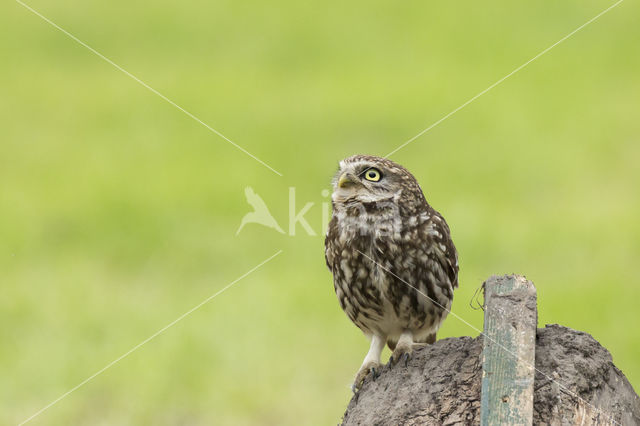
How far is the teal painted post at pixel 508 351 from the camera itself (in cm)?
378

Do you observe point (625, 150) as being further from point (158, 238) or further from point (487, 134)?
point (158, 238)

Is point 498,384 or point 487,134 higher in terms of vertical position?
point 487,134

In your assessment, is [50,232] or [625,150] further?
[625,150]

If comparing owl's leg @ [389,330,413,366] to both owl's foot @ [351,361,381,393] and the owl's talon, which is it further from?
owl's foot @ [351,361,381,393]

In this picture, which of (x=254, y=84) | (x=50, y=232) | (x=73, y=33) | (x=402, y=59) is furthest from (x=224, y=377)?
(x=73, y=33)

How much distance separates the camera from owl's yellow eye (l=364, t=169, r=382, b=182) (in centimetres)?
509

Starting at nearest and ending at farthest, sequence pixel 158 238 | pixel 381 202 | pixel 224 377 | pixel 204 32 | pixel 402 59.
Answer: pixel 381 202 < pixel 224 377 < pixel 158 238 < pixel 402 59 < pixel 204 32

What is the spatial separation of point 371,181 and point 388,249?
33cm

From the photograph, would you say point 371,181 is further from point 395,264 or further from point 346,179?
point 395,264

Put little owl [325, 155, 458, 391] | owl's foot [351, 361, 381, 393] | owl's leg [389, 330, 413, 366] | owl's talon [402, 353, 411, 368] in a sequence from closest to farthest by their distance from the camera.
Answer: owl's talon [402, 353, 411, 368], owl's leg [389, 330, 413, 366], owl's foot [351, 361, 381, 393], little owl [325, 155, 458, 391]

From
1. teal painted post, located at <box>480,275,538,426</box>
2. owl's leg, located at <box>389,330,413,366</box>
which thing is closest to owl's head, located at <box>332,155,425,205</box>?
owl's leg, located at <box>389,330,413,366</box>

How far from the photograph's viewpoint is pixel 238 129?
1539cm

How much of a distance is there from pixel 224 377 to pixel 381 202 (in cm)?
468

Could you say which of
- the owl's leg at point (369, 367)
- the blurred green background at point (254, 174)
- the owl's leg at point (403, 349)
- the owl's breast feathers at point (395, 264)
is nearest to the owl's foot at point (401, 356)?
the owl's leg at point (403, 349)
